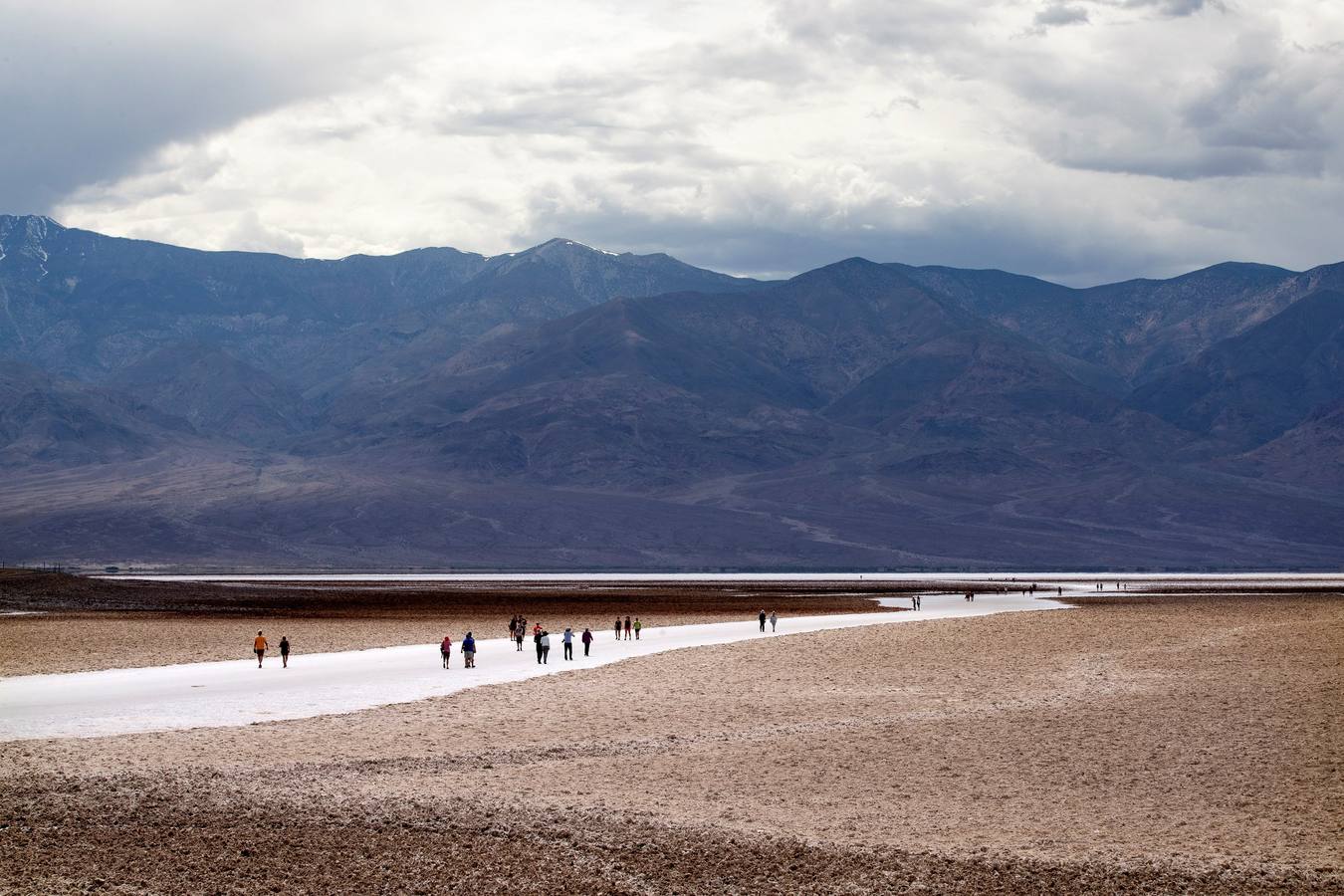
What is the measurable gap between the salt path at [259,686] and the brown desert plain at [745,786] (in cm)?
174

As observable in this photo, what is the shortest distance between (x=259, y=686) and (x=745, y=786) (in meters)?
18.1

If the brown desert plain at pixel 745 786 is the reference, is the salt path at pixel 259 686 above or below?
above

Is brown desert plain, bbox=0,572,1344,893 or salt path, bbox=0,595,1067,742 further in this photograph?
salt path, bbox=0,595,1067,742

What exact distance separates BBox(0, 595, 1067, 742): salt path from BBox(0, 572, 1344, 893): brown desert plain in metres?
1.74

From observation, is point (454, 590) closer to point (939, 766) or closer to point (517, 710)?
point (517, 710)

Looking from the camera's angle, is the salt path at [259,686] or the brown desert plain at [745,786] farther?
the salt path at [259,686]

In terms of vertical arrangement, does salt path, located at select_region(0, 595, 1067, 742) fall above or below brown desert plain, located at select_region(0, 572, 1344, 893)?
above

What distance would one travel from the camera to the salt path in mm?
32188

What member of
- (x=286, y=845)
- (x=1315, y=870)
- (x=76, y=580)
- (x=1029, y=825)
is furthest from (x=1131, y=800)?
(x=76, y=580)

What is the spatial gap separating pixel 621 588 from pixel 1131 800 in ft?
334

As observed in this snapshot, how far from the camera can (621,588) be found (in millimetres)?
125312

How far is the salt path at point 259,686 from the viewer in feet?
106

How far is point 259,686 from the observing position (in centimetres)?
3950

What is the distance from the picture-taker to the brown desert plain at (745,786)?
66.0 ft
